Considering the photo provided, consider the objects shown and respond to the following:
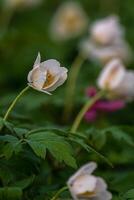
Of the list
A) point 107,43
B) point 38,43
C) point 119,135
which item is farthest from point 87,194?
point 38,43

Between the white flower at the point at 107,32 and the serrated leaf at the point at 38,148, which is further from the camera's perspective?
the white flower at the point at 107,32

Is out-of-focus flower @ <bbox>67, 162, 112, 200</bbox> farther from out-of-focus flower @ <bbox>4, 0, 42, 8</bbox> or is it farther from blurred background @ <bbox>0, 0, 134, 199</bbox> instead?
out-of-focus flower @ <bbox>4, 0, 42, 8</bbox>

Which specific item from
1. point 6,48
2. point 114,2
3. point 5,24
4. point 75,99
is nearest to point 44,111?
point 75,99

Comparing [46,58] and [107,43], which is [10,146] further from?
[46,58]

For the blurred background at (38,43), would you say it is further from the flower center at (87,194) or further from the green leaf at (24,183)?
the flower center at (87,194)

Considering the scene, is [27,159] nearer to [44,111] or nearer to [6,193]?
[6,193]

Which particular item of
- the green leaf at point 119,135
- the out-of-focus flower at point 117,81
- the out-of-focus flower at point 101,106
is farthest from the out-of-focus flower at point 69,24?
the green leaf at point 119,135
